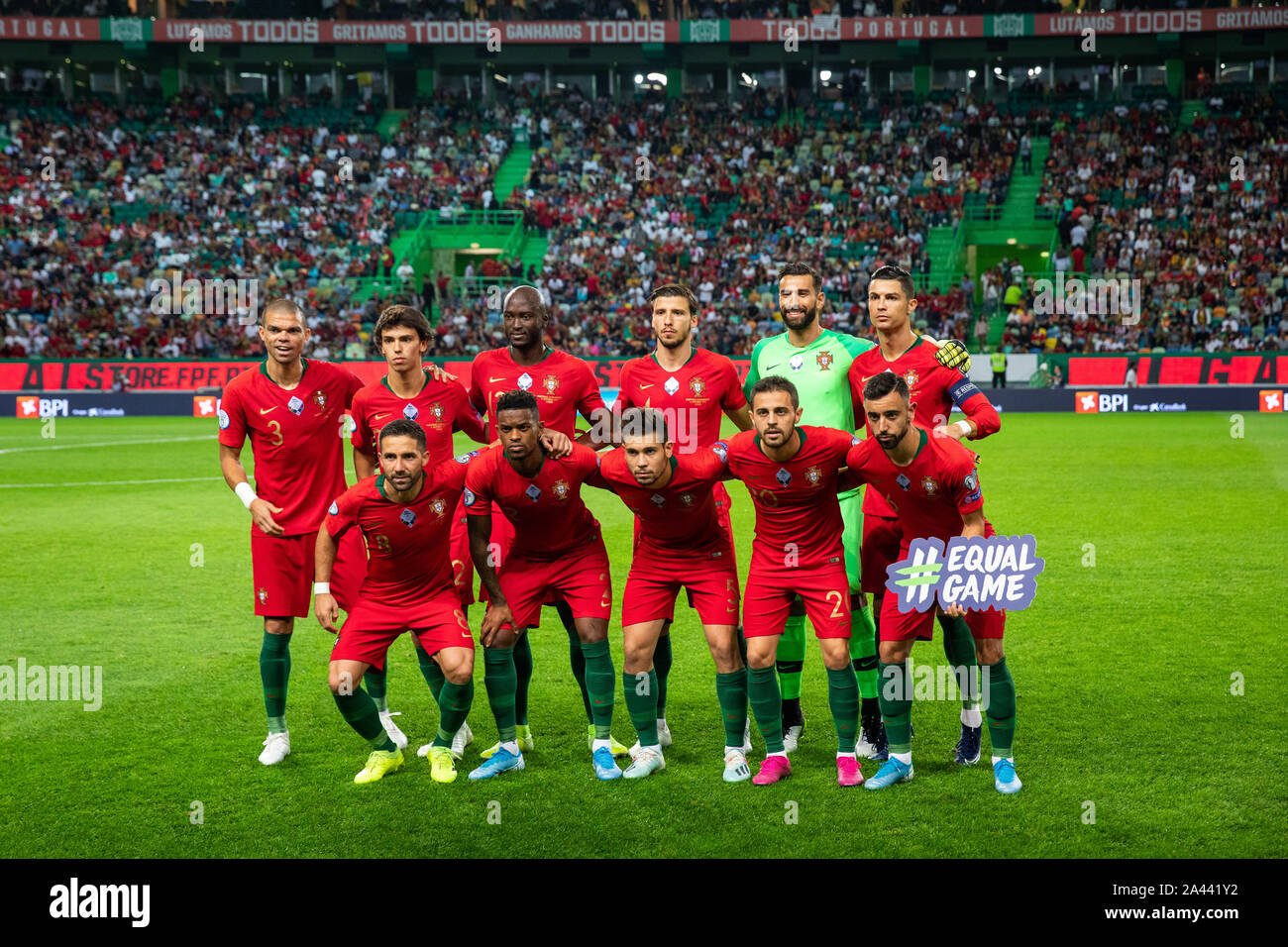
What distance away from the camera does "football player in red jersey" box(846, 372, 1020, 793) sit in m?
5.59

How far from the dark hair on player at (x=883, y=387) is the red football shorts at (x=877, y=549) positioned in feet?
3.19

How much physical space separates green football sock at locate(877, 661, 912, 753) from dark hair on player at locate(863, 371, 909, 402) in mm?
1327

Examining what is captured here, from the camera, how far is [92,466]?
20.2m

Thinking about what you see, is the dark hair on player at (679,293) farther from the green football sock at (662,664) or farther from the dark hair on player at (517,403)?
the green football sock at (662,664)

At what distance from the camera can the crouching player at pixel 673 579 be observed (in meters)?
6.03

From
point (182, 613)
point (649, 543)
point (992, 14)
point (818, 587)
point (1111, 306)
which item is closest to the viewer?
point (818, 587)

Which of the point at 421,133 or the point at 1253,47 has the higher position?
the point at 1253,47

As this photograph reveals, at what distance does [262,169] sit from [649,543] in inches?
1468

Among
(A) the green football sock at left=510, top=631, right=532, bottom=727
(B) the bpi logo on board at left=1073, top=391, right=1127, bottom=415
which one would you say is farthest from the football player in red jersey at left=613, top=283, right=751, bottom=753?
(B) the bpi logo on board at left=1073, top=391, right=1127, bottom=415

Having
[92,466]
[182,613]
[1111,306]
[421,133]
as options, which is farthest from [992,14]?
[182,613]

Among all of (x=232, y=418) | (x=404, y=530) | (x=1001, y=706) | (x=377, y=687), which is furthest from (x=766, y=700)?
(x=232, y=418)

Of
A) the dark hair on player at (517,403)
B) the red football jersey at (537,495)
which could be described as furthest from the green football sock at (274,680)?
the dark hair on player at (517,403)

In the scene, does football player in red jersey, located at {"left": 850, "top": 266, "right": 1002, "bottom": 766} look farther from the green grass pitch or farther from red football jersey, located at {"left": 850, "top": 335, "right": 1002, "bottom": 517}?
the green grass pitch
